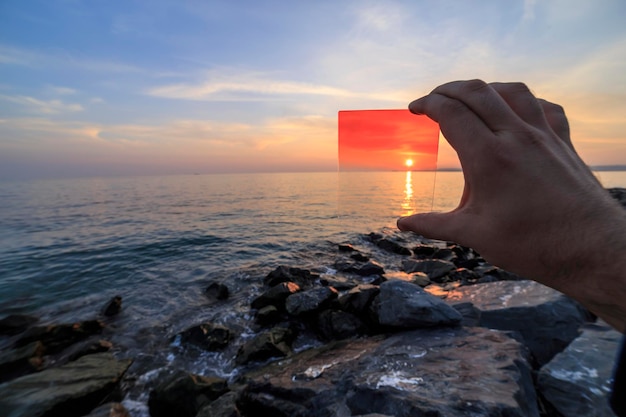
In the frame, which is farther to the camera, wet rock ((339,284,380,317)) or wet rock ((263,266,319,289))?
wet rock ((263,266,319,289))

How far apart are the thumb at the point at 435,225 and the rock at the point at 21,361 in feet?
26.8

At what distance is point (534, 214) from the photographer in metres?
1.33

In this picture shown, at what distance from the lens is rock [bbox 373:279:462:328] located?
495 cm

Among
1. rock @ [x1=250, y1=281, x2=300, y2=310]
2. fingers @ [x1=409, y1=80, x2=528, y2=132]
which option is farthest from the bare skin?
rock @ [x1=250, y1=281, x2=300, y2=310]

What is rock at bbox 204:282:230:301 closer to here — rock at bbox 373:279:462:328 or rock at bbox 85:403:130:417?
rock at bbox 85:403:130:417

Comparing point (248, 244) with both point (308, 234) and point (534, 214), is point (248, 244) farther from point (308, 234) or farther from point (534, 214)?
point (534, 214)

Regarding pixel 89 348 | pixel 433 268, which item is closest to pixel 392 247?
pixel 433 268

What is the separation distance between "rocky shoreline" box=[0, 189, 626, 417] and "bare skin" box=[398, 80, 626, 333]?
71 centimetres

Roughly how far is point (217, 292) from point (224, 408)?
5.86 meters

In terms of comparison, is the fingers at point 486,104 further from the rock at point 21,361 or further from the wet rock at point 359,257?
the wet rock at point 359,257

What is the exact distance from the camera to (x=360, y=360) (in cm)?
416

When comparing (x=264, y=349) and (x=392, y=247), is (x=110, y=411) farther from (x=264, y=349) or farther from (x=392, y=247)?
(x=392, y=247)

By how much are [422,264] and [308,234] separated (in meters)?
8.44

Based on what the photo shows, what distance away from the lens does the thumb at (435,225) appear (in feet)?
5.28
